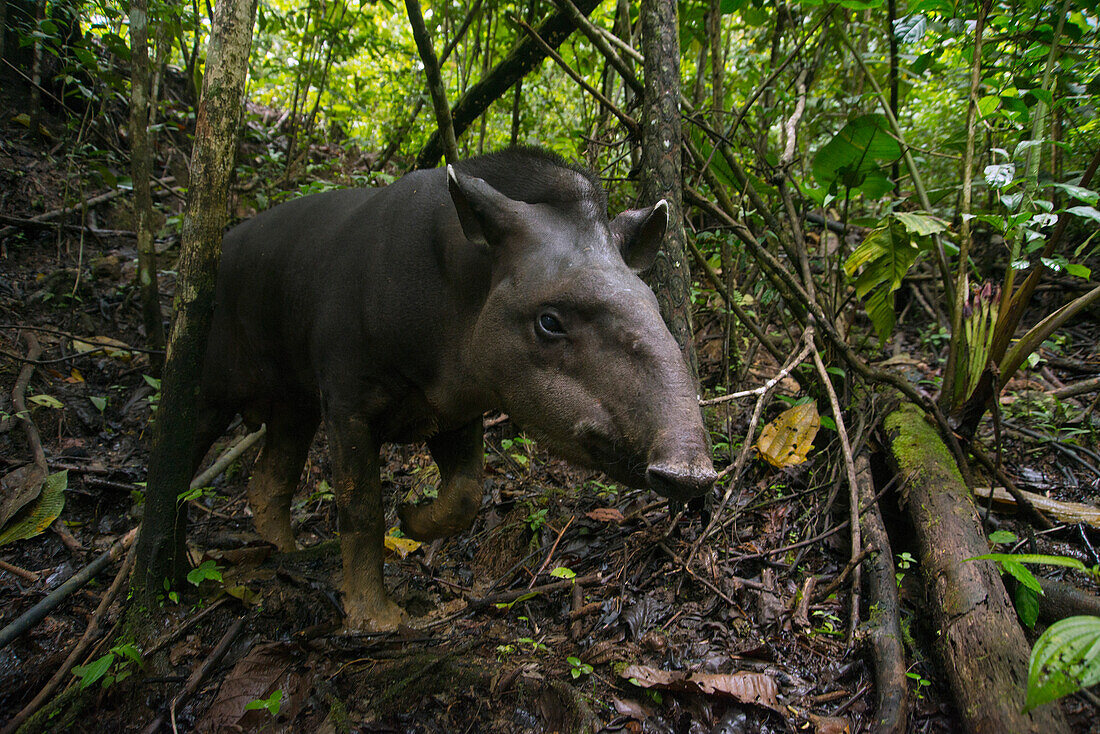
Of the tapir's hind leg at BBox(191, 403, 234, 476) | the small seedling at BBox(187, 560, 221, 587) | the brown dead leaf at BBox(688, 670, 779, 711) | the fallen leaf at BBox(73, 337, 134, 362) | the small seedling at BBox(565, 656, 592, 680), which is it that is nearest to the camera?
the brown dead leaf at BBox(688, 670, 779, 711)

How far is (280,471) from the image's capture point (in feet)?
15.1

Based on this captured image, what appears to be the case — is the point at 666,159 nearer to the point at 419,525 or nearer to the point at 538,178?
the point at 538,178

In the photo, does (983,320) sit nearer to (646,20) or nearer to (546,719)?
(646,20)

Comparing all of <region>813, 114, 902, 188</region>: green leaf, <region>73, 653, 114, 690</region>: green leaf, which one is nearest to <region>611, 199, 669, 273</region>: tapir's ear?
<region>813, 114, 902, 188</region>: green leaf

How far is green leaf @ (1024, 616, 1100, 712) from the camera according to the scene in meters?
1.51

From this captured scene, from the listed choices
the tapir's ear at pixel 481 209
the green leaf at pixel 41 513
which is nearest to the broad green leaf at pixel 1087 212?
the tapir's ear at pixel 481 209

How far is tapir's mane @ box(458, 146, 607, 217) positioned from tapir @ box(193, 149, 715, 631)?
0.01 m

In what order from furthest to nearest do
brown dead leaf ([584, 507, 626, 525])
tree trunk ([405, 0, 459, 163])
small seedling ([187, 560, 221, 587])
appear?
tree trunk ([405, 0, 459, 163]), brown dead leaf ([584, 507, 626, 525]), small seedling ([187, 560, 221, 587])

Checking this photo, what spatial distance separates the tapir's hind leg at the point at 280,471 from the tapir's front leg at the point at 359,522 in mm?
1354

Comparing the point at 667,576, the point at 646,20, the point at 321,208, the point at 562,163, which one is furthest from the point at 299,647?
the point at 646,20

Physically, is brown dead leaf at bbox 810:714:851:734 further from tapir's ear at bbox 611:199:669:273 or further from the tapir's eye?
tapir's ear at bbox 611:199:669:273

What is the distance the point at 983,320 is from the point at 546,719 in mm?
3055

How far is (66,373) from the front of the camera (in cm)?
561

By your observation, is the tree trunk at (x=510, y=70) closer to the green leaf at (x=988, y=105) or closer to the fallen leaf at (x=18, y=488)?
the green leaf at (x=988, y=105)
